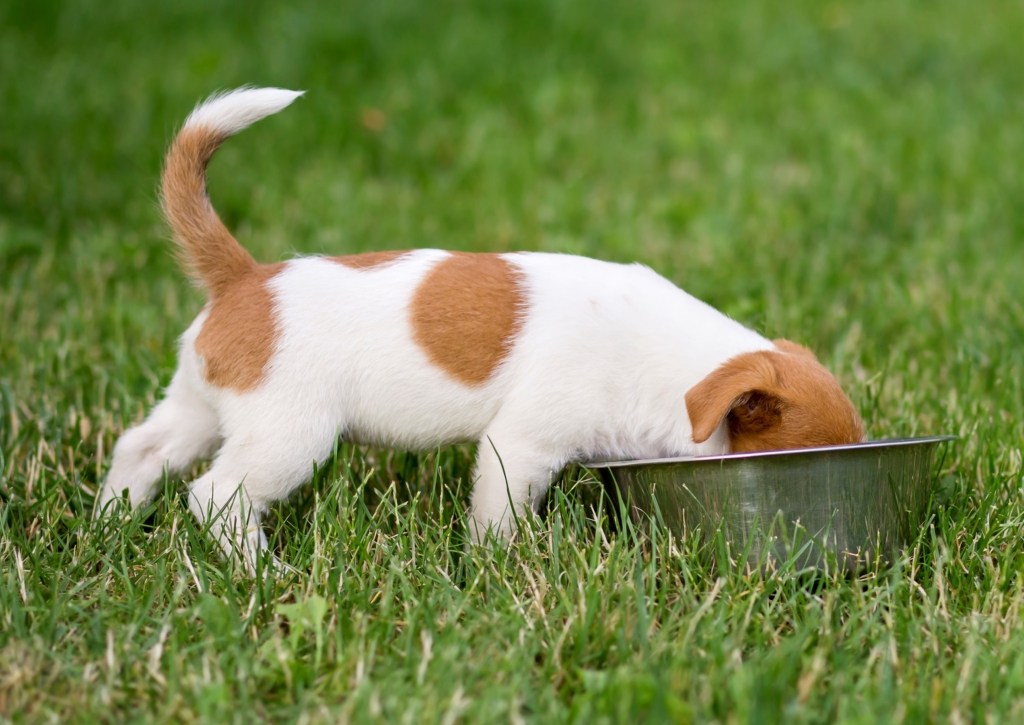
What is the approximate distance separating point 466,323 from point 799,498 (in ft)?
3.01

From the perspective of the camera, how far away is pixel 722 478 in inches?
95.2

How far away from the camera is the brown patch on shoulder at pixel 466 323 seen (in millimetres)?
2693

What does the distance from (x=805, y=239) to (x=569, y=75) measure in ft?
9.07

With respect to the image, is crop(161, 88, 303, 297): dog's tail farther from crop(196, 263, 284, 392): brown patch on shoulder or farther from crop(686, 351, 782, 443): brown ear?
crop(686, 351, 782, 443): brown ear

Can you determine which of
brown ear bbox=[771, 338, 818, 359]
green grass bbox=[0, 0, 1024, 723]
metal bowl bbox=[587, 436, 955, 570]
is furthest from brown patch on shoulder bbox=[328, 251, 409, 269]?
brown ear bbox=[771, 338, 818, 359]

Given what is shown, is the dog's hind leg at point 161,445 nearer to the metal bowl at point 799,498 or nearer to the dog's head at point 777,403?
the metal bowl at point 799,498

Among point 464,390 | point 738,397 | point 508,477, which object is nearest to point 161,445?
point 464,390

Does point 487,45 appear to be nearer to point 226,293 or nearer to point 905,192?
point 905,192

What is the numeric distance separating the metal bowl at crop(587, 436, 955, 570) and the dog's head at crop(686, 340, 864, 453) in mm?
123

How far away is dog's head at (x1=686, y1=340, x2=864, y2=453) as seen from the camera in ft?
8.13

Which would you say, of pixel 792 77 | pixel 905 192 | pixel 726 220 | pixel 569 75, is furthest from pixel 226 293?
pixel 792 77

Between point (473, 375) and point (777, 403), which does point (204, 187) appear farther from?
point (777, 403)

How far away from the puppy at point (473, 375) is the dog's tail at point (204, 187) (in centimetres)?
1

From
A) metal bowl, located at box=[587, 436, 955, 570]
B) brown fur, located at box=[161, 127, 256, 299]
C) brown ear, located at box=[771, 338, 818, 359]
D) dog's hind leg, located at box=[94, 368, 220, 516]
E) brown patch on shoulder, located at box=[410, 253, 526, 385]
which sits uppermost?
brown fur, located at box=[161, 127, 256, 299]
